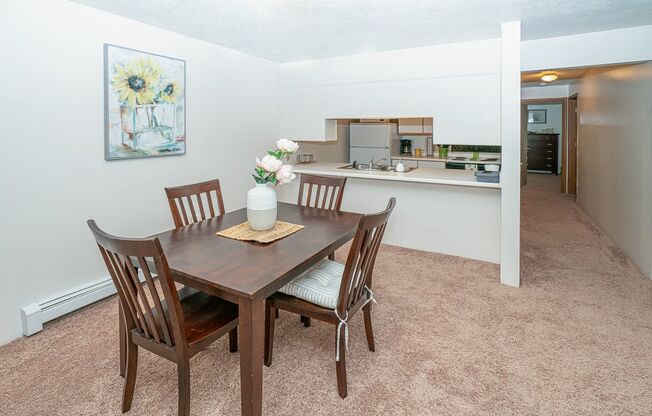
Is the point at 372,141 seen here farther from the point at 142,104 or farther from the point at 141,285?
the point at 141,285

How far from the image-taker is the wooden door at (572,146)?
6.99m

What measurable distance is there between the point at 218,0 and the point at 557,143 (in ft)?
34.8

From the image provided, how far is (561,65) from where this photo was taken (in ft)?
11.0

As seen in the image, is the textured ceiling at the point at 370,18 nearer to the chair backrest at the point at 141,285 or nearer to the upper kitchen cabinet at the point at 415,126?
the chair backrest at the point at 141,285

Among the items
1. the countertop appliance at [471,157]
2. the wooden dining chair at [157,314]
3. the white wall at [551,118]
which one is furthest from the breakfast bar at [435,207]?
the white wall at [551,118]

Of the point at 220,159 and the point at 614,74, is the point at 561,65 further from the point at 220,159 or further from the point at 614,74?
the point at 220,159

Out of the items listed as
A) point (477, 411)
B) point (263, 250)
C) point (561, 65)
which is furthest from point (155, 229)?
point (561, 65)

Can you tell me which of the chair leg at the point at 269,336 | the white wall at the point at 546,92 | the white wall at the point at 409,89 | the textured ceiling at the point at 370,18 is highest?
the white wall at the point at 546,92

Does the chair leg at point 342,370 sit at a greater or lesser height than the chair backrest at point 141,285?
lesser

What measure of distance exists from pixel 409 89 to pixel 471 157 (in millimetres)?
3220

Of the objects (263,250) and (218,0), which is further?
(218,0)

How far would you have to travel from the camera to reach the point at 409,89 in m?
3.75

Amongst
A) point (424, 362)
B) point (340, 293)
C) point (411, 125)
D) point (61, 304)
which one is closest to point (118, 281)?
point (340, 293)

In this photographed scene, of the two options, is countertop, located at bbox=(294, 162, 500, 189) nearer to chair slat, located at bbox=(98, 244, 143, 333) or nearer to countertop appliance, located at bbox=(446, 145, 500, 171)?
countertop appliance, located at bbox=(446, 145, 500, 171)
